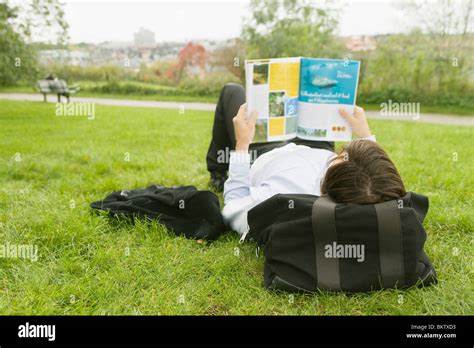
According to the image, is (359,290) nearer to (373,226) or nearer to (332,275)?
(332,275)

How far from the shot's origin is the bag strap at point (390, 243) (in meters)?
1.84

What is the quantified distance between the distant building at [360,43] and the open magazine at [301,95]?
951cm

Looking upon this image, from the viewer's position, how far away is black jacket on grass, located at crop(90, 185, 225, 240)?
257cm

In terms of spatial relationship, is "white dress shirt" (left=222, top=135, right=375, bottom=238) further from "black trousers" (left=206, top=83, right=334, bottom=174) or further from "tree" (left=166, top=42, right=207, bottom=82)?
"tree" (left=166, top=42, right=207, bottom=82)

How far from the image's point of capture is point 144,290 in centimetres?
205

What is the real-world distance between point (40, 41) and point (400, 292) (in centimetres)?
947

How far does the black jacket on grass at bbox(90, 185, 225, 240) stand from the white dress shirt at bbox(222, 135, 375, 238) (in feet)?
0.37

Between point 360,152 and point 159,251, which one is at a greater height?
point 360,152

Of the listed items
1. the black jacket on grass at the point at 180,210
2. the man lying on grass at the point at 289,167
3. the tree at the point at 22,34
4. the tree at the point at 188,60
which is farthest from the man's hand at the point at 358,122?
the tree at the point at 188,60

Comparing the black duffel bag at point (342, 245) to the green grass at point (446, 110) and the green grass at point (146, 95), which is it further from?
the green grass at point (146, 95)

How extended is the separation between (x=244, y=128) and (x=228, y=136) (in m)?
0.71
